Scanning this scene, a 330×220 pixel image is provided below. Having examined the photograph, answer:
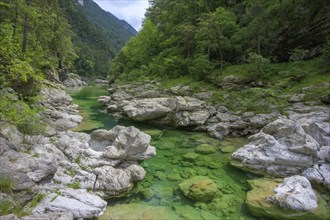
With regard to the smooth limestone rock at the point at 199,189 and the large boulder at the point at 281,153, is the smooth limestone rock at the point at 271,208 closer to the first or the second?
the smooth limestone rock at the point at 199,189

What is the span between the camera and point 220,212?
866cm

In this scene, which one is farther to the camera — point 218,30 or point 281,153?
point 218,30

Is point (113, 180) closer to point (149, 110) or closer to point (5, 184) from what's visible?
point (5, 184)

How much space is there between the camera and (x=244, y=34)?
1031 inches

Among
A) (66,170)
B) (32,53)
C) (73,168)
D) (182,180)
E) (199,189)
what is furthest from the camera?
(32,53)

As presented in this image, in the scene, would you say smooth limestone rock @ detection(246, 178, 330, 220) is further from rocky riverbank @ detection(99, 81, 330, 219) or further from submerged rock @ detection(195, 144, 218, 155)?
submerged rock @ detection(195, 144, 218, 155)

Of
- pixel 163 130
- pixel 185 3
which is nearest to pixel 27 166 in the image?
pixel 163 130

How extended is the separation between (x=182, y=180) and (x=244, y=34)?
20560 millimetres

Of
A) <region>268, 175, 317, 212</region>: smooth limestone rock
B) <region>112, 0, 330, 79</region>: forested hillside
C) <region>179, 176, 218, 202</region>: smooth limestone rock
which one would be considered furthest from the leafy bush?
<region>179, 176, 218, 202</region>: smooth limestone rock

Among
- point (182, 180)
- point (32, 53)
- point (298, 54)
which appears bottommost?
point (182, 180)

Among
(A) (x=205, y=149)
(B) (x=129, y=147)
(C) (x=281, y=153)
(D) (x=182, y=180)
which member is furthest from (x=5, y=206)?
(C) (x=281, y=153)

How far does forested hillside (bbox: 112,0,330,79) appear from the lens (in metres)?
22.1

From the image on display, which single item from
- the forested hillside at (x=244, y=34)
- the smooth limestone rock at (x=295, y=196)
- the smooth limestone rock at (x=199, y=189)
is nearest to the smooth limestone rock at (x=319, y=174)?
the smooth limestone rock at (x=295, y=196)

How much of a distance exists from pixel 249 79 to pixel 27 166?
19513mm
